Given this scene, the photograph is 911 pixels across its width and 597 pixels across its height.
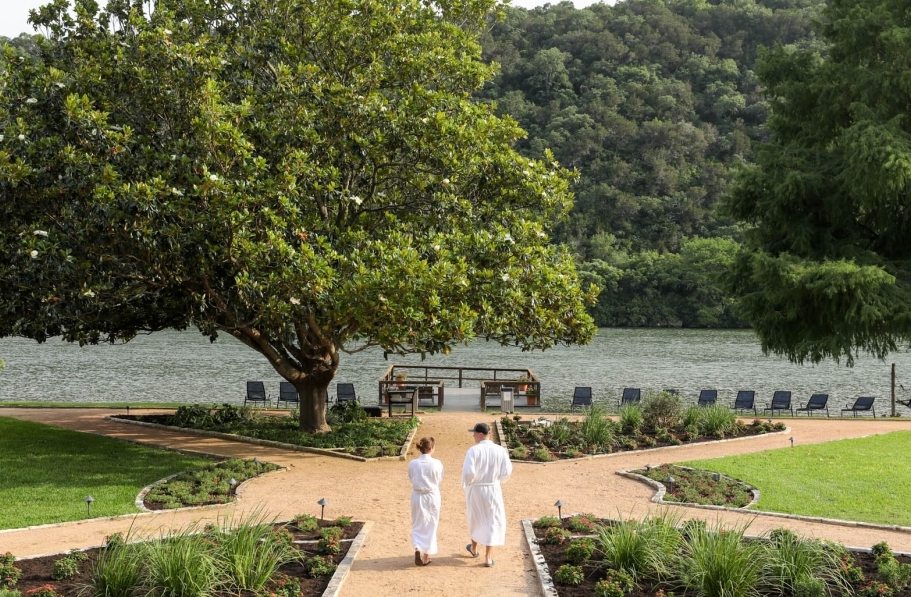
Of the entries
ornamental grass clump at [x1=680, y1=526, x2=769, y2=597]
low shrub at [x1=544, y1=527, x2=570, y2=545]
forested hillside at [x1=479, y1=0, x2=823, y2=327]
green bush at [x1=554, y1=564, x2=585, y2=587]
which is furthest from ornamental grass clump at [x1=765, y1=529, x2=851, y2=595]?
forested hillside at [x1=479, y1=0, x2=823, y2=327]

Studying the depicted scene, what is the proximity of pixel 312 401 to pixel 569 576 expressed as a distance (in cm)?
1111

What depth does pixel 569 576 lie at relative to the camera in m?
8.76

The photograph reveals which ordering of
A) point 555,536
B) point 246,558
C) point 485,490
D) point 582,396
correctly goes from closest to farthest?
point 246,558 → point 485,490 → point 555,536 → point 582,396

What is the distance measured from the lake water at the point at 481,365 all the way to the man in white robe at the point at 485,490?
2495 cm

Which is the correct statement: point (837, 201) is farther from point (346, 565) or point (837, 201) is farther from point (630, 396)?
point (630, 396)

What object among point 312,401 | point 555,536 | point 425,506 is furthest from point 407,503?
point 312,401

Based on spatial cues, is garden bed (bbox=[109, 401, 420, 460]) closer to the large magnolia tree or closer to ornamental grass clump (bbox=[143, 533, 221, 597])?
the large magnolia tree

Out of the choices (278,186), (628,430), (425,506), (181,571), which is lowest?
(628,430)

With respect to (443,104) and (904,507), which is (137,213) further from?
(904,507)

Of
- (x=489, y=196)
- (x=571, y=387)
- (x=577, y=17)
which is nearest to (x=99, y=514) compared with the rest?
(x=489, y=196)

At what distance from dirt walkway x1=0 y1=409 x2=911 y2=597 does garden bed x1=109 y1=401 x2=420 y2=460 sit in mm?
452

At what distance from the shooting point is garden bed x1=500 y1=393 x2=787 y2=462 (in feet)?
56.6

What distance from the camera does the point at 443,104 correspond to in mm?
17250

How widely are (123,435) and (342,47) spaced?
30.1 ft
